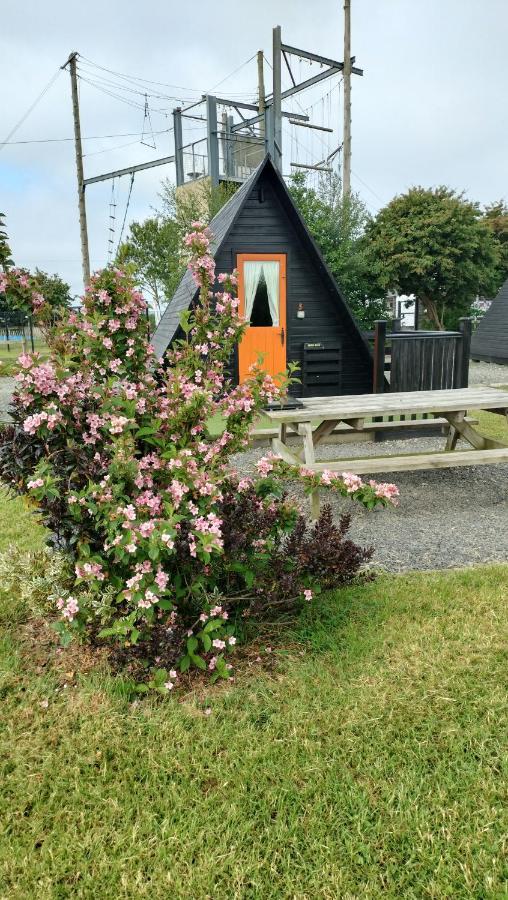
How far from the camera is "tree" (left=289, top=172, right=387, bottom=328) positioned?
18.9m

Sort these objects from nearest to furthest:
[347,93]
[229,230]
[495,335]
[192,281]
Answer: [192,281] < [229,230] < [495,335] < [347,93]

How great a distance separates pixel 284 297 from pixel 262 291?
0.41m

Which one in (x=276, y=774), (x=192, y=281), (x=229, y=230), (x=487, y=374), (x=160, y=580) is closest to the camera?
(x=276, y=774)

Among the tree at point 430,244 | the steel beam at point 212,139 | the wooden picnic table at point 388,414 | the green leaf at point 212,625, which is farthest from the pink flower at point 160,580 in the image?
the steel beam at point 212,139

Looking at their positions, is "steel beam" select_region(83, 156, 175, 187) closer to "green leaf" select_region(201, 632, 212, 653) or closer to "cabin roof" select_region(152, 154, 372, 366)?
"cabin roof" select_region(152, 154, 372, 366)

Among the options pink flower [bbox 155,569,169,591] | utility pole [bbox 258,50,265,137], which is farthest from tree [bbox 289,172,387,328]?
pink flower [bbox 155,569,169,591]

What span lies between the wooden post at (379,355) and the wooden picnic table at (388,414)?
2.05 m

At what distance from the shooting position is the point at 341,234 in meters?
19.3

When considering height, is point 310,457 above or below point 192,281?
below

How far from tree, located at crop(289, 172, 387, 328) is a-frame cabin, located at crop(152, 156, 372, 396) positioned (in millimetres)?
8045

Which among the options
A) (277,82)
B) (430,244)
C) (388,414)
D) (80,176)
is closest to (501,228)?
(430,244)

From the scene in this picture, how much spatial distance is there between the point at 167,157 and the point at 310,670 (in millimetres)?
27871

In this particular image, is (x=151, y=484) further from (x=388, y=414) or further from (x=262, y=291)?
(x=262, y=291)

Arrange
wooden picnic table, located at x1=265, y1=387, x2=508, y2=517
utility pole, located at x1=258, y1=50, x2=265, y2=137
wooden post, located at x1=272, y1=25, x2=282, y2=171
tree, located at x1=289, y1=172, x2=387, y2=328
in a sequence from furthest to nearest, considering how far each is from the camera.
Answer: utility pole, located at x1=258, y1=50, x2=265, y2=137 → wooden post, located at x1=272, y1=25, x2=282, y2=171 → tree, located at x1=289, y1=172, x2=387, y2=328 → wooden picnic table, located at x1=265, y1=387, x2=508, y2=517
